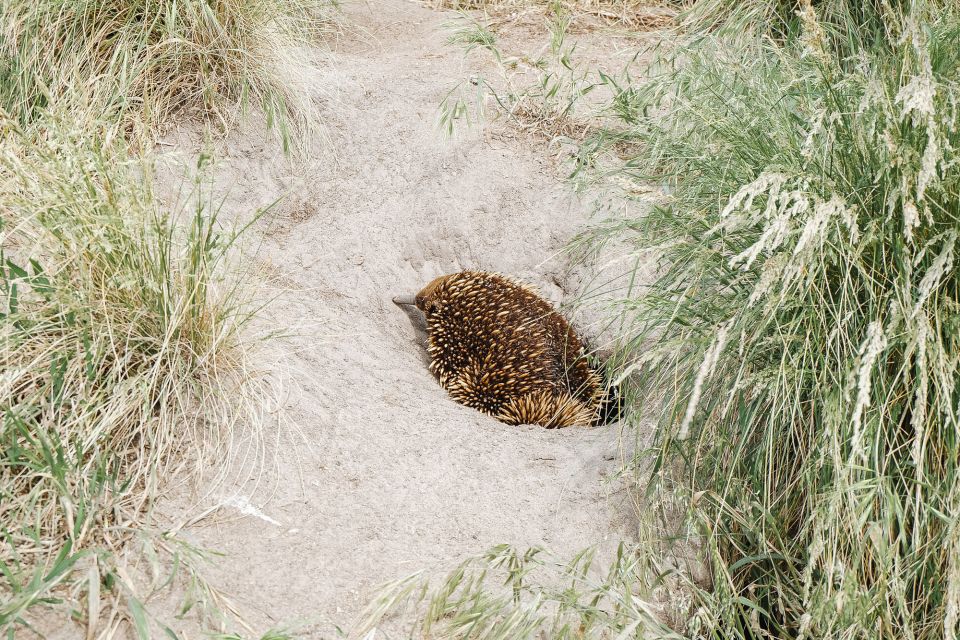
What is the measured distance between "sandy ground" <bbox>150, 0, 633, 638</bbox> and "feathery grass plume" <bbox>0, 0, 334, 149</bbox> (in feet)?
0.67

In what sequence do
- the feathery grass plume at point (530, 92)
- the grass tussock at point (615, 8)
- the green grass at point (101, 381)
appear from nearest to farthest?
the green grass at point (101, 381) < the feathery grass plume at point (530, 92) < the grass tussock at point (615, 8)

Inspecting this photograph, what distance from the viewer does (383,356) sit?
356 centimetres

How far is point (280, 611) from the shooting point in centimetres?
218

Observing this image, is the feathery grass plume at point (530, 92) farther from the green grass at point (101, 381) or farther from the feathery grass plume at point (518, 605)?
the feathery grass plume at point (518, 605)

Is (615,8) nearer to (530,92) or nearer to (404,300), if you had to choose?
(530,92)

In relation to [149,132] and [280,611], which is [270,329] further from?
[149,132]

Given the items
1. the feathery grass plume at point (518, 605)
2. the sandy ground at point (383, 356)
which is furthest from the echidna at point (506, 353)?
the feathery grass plume at point (518, 605)

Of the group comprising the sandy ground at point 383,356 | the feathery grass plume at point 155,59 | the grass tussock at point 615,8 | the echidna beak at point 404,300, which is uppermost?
the grass tussock at point 615,8

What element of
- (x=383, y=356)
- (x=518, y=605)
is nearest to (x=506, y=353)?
(x=383, y=356)

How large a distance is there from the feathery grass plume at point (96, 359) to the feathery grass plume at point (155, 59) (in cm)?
91

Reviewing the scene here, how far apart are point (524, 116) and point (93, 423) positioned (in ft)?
9.75

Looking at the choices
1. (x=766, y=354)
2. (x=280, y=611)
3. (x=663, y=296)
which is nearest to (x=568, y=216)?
(x=663, y=296)

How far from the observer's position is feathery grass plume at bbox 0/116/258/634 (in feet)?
7.06

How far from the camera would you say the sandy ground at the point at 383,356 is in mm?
2377
